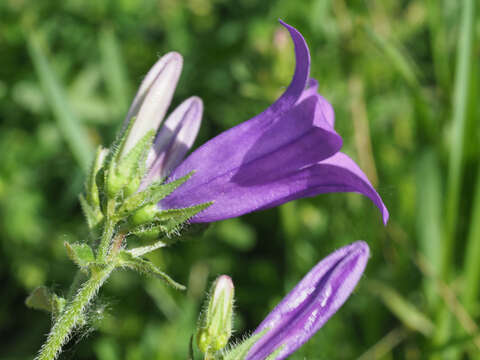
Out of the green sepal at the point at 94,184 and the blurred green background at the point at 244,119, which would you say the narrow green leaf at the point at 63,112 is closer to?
the blurred green background at the point at 244,119

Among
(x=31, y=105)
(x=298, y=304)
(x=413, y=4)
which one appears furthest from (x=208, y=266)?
(x=413, y=4)

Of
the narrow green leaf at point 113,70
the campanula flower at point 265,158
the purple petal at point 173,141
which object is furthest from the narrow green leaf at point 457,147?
the narrow green leaf at point 113,70

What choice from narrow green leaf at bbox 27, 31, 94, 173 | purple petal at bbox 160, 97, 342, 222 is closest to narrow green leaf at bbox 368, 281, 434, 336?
purple petal at bbox 160, 97, 342, 222

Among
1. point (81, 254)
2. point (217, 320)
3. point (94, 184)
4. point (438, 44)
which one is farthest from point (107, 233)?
point (438, 44)

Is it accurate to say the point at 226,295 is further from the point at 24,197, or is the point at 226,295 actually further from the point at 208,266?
the point at 24,197

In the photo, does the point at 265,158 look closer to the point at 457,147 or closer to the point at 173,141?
the point at 173,141

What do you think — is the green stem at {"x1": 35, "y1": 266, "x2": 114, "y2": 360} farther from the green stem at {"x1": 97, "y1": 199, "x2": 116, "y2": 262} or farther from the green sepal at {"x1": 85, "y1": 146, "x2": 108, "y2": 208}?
the green sepal at {"x1": 85, "y1": 146, "x2": 108, "y2": 208}
